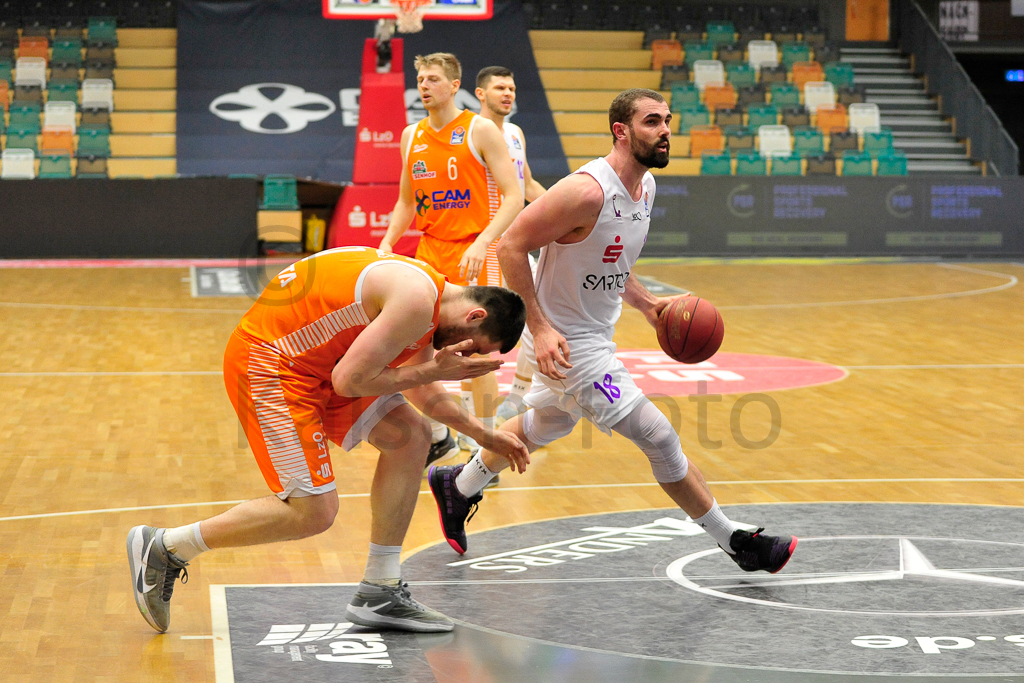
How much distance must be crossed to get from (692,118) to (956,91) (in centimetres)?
530

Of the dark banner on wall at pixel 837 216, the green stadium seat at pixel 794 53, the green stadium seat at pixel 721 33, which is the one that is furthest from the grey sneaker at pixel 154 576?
the green stadium seat at pixel 794 53

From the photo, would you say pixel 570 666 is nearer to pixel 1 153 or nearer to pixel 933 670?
pixel 933 670

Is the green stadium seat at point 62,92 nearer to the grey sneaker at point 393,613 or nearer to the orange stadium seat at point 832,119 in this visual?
the orange stadium seat at point 832,119

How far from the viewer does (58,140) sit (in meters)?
19.4

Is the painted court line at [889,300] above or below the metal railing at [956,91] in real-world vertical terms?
below

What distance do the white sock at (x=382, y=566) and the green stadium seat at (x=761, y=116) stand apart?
18.7m

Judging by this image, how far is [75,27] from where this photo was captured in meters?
21.9

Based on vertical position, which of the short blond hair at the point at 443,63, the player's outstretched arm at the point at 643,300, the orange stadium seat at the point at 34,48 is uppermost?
the short blond hair at the point at 443,63

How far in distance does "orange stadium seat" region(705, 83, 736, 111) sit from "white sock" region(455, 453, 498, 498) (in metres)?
18.1

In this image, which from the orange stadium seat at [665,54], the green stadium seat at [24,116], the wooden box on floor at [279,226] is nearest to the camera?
the wooden box on floor at [279,226]

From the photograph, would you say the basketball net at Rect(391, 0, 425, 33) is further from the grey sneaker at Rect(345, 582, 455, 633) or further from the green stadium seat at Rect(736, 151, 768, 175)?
the grey sneaker at Rect(345, 582, 455, 633)

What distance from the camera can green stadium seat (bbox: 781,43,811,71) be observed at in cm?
2331

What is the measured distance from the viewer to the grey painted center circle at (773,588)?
12.5 feet

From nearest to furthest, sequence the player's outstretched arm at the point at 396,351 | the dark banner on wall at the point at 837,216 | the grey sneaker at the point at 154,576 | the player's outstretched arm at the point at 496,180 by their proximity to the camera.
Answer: the player's outstretched arm at the point at 396,351, the grey sneaker at the point at 154,576, the player's outstretched arm at the point at 496,180, the dark banner on wall at the point at 837,216
